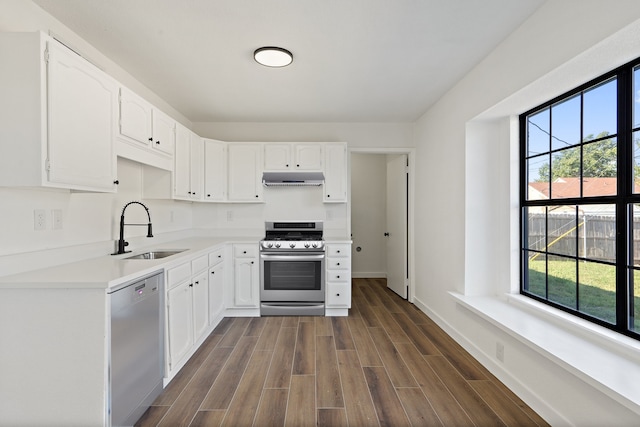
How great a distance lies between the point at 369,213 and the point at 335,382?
3773 mm

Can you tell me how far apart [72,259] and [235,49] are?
1.88 metres

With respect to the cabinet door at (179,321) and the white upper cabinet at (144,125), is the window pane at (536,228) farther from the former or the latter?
the white upper cabinet at (144,125)

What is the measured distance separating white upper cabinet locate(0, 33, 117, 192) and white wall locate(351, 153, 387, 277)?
4447 millimetres

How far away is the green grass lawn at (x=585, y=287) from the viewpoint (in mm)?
1750

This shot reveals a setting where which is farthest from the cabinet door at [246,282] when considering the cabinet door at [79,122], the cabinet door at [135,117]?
the cabinet door at [79,122]

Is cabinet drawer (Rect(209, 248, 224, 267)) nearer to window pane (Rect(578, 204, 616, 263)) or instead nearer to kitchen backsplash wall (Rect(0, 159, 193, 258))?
kitchen backsplash wall (Rect(0, 159, 193, 258))

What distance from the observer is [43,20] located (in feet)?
6.15

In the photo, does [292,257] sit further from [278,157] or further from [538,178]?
[538,178]

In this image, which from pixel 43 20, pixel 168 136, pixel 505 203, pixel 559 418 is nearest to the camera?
pixel 559 418

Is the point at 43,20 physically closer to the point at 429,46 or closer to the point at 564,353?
the point at 429,46

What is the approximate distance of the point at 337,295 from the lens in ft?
11.9

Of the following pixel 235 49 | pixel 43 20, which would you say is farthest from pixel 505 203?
pixel 43 20

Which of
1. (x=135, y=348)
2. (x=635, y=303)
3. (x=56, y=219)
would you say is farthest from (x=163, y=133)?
(x=635, y=303)

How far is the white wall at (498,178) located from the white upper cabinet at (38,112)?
2750 mm
